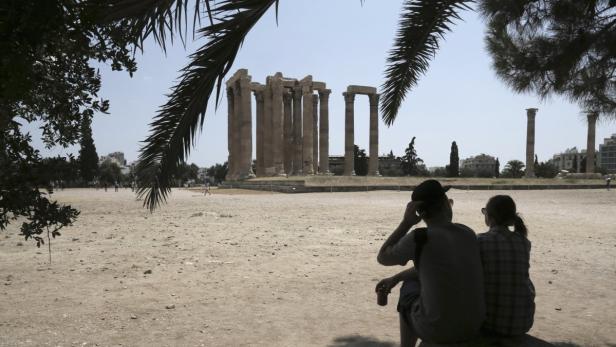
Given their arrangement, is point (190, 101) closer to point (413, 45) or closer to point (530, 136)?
point (413, 45)

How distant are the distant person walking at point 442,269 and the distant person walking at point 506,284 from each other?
0.64 ft

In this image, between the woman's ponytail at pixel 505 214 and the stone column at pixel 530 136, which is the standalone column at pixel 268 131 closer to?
the stone column at pixel 530 136

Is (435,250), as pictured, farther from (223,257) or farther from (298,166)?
(298,166)

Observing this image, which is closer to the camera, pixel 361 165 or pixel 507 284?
pixel 507 284

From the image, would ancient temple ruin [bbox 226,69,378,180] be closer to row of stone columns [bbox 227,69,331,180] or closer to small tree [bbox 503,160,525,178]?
row of stone columns [bbox 227,69,331,180]

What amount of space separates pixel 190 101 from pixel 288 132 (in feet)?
147

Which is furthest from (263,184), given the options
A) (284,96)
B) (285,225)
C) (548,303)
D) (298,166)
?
(548,303)

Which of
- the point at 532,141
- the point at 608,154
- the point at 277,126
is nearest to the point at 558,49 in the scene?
the point at 277,126

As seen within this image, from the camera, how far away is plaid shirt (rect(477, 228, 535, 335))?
3.03m

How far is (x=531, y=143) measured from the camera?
56250mm

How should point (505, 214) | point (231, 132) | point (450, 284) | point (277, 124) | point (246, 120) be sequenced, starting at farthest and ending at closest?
point (231, 132) < point (277, 124) < point (246, 120) < point (505, 214) < point (450, 284)

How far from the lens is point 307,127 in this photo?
45656mm

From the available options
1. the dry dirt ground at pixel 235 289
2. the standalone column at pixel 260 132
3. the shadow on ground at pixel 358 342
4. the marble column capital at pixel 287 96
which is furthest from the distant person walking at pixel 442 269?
the standalone column at pixel 260 132

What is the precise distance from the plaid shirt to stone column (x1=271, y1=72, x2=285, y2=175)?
4087cm
